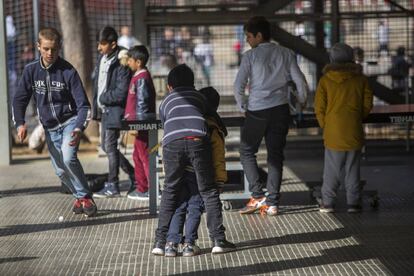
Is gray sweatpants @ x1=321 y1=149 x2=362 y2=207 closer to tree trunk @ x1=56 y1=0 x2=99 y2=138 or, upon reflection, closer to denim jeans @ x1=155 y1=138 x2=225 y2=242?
denim jeans @ x1=155 y1=138 x2=225 y2=242

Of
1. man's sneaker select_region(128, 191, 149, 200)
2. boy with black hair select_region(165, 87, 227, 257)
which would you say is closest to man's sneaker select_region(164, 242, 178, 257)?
boy with black hair select_region(165, 87, 227, 257)

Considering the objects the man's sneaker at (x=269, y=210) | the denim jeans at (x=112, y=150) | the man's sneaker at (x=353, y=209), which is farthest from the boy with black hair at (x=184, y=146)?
the denim jeans at (x=112, y=150)

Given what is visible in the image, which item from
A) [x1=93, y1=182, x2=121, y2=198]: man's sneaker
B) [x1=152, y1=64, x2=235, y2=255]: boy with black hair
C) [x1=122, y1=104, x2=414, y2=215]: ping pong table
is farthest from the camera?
[x1=93, y1=182, x2=121, y2=198]: man's sneaker

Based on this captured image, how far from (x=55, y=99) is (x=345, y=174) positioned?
9.85 ft

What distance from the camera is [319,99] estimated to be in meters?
9.74

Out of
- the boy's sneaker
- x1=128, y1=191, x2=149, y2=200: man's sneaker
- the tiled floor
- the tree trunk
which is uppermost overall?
the tree trunk

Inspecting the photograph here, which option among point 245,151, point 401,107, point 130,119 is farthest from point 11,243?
point 401,107

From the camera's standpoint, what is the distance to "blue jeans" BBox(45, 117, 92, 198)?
31.9ft

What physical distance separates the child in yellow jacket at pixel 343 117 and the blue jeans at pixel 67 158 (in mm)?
2442

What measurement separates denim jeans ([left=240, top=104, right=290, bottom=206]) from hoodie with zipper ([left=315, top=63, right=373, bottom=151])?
15.4 inches

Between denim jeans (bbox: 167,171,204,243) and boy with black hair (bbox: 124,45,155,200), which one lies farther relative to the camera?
boy with black hair (bbox: 124,45,155,200)

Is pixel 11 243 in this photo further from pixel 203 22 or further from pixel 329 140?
pixel 203 22

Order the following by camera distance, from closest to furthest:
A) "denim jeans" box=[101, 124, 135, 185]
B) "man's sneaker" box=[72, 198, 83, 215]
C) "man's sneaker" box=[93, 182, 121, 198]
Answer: "man's sneaker" box=[72, 198, 83, 215], "denim jeans" box=[101, 124, 135, 185], "man's sneaker" box=[93, 182, 121, 198]

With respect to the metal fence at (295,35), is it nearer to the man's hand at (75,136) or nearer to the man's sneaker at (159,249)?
the man's hand at (75,136)
